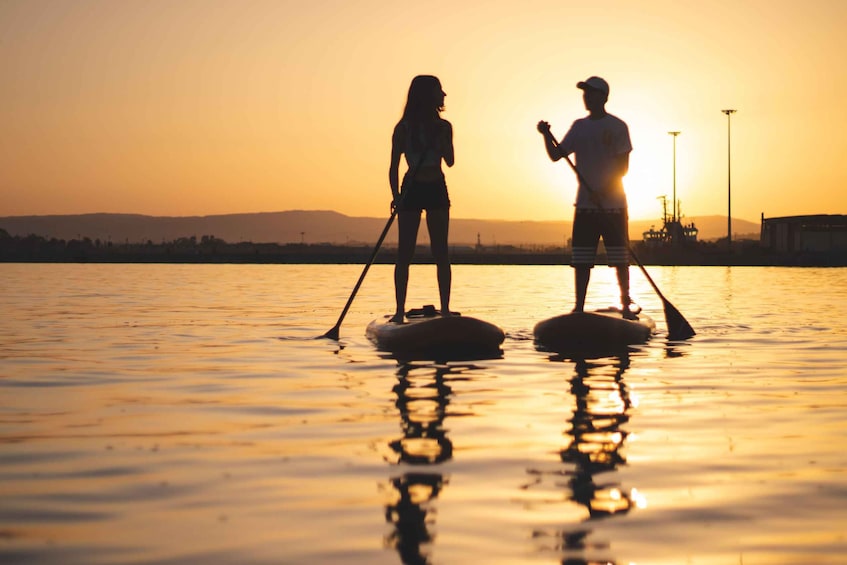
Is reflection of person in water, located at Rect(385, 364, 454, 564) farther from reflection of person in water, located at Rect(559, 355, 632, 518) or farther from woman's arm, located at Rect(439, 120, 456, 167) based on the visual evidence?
woman's arm, located at Rect(439, 120, 456, 167)

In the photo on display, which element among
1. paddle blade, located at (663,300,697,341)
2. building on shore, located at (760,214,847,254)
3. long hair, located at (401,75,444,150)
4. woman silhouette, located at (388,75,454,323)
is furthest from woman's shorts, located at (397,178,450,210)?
building on shore, located at (760,214,847,254)

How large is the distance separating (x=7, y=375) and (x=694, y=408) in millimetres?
5618

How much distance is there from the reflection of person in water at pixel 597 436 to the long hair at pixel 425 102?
2760 millimetres

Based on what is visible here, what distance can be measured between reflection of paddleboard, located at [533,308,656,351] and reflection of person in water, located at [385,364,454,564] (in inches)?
98.5

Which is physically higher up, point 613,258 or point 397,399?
point 613,258

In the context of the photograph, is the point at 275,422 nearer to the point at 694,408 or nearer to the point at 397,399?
the point at 397,399

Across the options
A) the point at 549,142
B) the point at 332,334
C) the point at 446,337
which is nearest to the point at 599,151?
the point at 549,142

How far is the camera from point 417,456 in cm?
571

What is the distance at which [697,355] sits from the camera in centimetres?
1109

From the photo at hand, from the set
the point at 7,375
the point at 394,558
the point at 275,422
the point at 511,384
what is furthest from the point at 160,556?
the point at 7,375

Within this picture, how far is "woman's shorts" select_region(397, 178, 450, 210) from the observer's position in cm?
1086

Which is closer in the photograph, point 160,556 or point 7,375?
point 160,556

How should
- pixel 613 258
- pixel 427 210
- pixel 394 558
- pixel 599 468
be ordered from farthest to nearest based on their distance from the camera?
pixel 613 258, pixel 427 210, pixel 599 468, pixel 394 558

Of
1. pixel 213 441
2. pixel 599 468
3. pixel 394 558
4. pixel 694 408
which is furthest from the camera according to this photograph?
pixel 694 408
